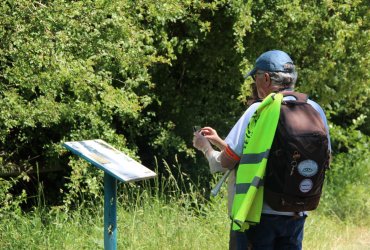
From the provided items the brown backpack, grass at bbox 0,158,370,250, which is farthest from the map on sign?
grass at bbox 0,158,370,250

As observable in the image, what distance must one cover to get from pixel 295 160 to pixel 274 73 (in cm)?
59

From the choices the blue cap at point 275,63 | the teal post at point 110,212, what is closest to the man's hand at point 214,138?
the blue cap at point 275,63

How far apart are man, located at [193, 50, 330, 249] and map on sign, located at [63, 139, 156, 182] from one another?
18.1 inches

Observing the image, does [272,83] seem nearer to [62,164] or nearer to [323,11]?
[62,164]

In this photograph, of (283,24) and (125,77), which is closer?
(125,77)

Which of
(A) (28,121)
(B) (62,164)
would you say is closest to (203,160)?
(B) (62,164)

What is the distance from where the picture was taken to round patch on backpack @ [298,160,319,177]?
3.78 meters

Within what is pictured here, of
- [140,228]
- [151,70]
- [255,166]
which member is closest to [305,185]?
[255,166]

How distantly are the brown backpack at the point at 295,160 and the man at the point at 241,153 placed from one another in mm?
103

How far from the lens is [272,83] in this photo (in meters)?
4.07

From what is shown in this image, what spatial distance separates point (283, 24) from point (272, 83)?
3.92 m

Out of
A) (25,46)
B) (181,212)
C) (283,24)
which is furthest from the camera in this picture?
(283,24)

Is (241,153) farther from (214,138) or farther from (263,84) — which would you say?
(263,84)

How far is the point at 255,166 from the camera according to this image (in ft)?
12.6
